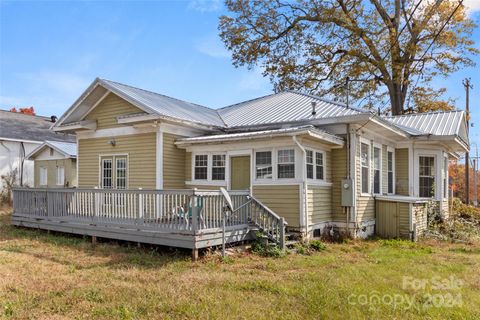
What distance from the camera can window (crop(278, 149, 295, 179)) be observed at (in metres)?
10.1

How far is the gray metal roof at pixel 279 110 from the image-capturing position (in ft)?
38.8

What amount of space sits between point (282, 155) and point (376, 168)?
4.30m

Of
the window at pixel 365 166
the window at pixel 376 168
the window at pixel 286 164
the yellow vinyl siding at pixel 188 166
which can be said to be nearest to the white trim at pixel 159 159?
the yellow vinyl siding at pixel 188 166

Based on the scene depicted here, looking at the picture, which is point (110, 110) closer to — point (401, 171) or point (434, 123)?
point (401, 171)

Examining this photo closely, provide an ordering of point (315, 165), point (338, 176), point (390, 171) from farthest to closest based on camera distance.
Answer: point (390, 171) → point (338, 176) → point (315, 165)

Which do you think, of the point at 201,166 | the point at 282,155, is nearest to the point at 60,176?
the point at 201,166

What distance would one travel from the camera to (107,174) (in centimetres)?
1310

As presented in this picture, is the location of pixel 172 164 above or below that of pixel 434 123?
below

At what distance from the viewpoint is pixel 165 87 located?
837 inches

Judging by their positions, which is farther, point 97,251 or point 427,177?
point 427,177

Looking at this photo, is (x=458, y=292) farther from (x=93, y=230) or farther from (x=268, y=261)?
(x=93, y=230)

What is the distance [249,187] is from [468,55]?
20356 mm

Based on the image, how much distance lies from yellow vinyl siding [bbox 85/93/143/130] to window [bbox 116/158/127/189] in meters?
1.20

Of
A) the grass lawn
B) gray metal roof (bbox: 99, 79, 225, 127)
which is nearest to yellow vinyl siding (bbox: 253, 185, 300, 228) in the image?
the grass lawn
